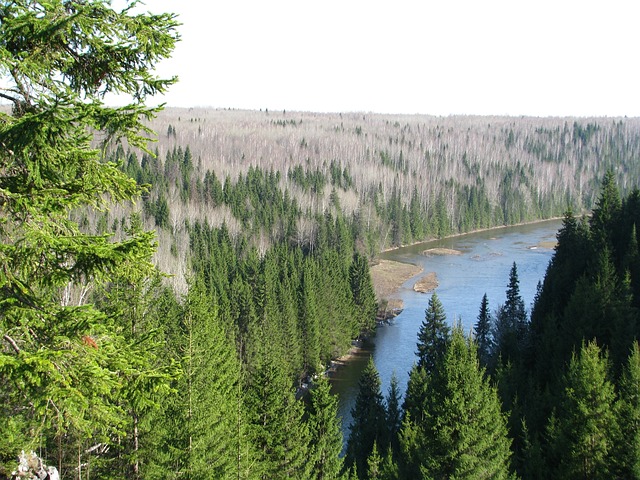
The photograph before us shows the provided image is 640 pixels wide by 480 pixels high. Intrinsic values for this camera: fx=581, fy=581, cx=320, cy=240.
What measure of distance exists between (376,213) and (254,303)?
5846cm

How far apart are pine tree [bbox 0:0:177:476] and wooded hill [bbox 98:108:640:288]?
50543 mm

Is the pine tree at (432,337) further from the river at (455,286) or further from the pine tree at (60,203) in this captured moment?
the pine tree at (60,203)

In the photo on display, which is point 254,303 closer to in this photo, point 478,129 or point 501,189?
point 501,189

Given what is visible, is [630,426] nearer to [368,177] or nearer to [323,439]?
[323,439]

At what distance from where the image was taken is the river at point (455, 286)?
149ft

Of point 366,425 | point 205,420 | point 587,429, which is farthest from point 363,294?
point 205,420

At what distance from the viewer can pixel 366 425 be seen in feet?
100

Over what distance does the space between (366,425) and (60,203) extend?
26.9 m

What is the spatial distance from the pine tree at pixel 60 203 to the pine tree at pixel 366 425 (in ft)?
76.2

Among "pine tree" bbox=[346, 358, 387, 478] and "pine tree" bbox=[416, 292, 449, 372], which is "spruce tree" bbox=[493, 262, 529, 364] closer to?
"pine tree" bbox=[416, 292, 449, 372]

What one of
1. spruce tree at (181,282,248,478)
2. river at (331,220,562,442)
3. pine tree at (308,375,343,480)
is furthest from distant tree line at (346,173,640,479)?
river at (331,220,562,442)

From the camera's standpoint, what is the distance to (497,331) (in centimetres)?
4606

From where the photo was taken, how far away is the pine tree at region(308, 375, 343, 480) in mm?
20688

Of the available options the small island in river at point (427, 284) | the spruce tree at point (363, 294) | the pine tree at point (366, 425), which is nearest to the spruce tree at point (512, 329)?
the pine tree at point (366, 425)
